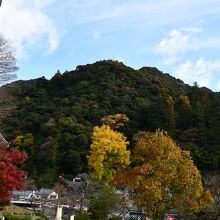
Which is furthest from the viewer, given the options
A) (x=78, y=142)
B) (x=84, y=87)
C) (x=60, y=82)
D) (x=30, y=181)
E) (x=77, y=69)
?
(x=77, y=69)

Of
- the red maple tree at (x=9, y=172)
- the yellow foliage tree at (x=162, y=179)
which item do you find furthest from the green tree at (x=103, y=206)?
the red maple tree at (x=9, y=172)

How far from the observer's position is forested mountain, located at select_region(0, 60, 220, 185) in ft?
140

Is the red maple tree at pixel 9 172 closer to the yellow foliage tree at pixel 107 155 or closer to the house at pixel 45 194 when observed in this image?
the house at pixel 45 194

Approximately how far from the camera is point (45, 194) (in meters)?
37.2

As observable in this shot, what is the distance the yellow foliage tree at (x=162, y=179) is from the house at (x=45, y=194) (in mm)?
19176

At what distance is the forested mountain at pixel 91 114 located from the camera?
42719 millimetres

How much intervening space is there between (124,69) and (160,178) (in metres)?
48.9

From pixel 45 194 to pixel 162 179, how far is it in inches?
867

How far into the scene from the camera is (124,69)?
64938mm

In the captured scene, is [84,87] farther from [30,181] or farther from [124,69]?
[30,181]

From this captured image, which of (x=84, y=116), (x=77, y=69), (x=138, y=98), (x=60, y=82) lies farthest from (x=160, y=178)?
(x=77, y=69)

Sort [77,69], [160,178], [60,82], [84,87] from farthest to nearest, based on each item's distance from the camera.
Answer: [77,69] → [60,82] → [84,87] → [160,178]

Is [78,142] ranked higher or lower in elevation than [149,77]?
lower

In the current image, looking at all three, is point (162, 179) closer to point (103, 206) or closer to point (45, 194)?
point (103, 206)
